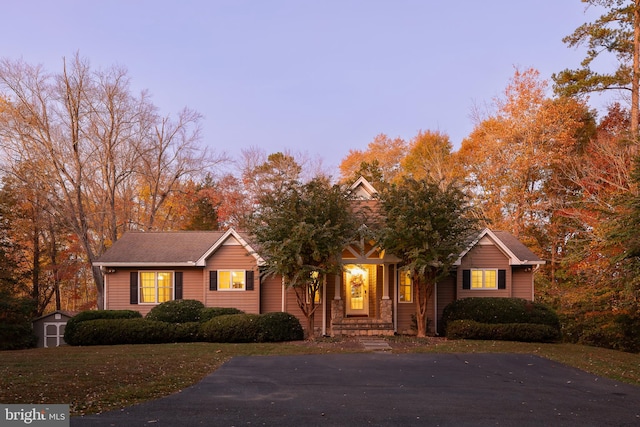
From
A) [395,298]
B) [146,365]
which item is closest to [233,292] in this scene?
[395,298]

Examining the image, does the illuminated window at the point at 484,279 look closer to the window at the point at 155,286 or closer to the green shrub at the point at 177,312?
the green shrub at the point at 177,312

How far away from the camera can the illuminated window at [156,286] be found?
22531mm

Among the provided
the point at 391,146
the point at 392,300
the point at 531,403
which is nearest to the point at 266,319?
the point at 392,300

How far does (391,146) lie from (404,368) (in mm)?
31536

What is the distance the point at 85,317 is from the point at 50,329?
173 inches

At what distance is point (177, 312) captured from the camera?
788 inches

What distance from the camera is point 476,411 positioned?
27.9ft

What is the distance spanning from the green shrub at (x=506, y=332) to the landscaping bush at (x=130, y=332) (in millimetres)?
9726

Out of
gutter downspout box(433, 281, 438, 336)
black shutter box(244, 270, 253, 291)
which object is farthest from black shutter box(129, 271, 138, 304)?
gutter downspout box(433, 281, 438, 336)

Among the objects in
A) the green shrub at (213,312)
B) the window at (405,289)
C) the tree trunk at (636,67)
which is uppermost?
the tree trunk at (636,67)

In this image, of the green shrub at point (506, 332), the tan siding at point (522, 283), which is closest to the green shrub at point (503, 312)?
the green shrub at point (506, 332)

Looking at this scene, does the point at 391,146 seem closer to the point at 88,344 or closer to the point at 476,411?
the point at 88,344

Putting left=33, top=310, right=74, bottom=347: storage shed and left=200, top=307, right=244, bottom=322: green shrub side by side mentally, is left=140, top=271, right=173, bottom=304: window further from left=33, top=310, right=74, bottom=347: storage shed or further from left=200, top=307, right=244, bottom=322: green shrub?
left=33, top=310, right=74, bottom=347: storage shed

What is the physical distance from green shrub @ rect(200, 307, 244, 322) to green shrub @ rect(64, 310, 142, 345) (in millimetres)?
2644
